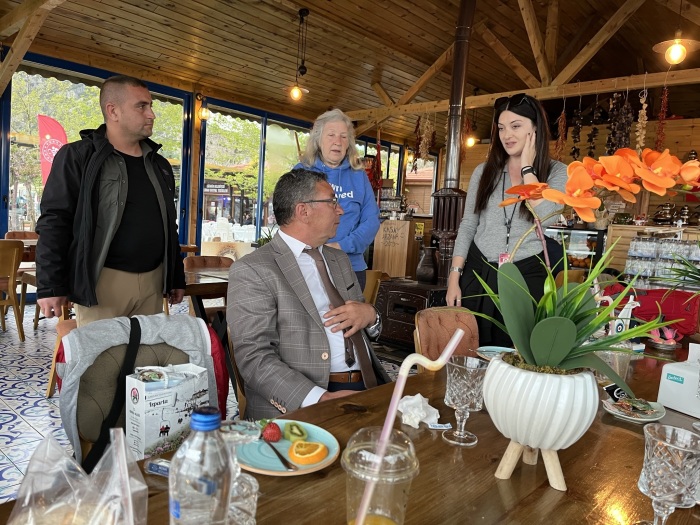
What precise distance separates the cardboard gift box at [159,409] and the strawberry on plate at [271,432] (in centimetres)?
38

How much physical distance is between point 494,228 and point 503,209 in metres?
0.09

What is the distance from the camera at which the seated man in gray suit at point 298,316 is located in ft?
5.48

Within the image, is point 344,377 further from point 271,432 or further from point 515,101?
point 515,101

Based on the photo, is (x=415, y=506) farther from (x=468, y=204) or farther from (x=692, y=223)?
(x=692, y=223)

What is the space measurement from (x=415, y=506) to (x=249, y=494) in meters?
0.28

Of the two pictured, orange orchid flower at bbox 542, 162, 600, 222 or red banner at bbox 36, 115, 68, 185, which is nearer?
orange orchid flower at bbox 542, 162, 600, 222

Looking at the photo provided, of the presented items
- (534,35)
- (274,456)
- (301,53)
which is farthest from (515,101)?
(301,53)

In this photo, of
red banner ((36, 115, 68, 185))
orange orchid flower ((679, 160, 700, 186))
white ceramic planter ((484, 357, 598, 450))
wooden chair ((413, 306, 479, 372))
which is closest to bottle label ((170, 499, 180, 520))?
white ceramic planter ((484, 357, 598, 450))

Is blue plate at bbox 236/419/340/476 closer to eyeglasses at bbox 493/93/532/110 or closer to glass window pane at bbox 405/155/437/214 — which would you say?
eyeglasses at bbox 493/93/532/110

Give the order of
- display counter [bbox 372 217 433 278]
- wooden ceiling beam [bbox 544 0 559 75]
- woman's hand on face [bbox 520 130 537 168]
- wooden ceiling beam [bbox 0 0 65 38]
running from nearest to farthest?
woman's hand on face [bbox 520 130 537 168]
wooden ceiling beam [bbox 0 0 65 38]
wooden ceiling beam [bbox 544 0 559 75]
display counter [bbox 372 217 433 278]

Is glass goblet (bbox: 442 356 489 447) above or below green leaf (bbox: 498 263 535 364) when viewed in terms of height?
below

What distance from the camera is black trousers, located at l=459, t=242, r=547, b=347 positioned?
231 centimetres

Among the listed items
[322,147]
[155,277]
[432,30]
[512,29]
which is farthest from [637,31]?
[155,277]

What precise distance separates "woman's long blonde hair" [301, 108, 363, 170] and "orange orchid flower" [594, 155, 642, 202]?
1.95 m
